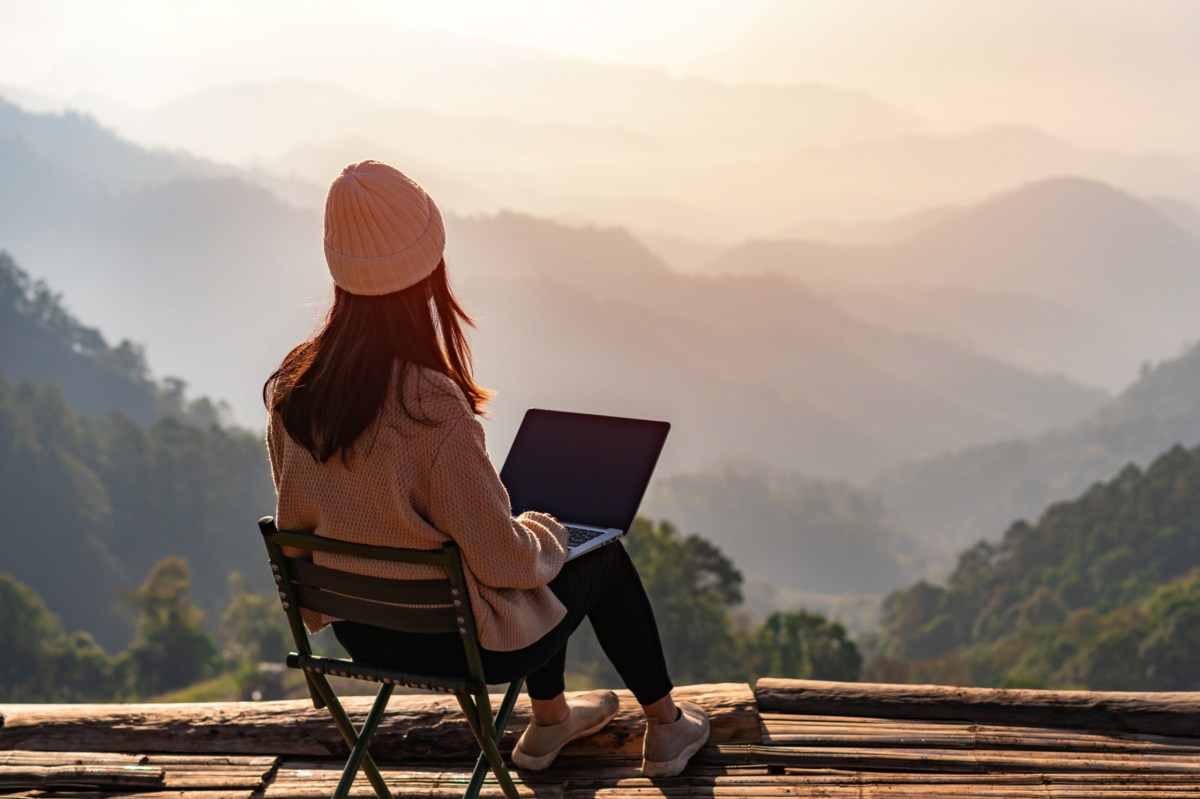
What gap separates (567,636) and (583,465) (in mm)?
339

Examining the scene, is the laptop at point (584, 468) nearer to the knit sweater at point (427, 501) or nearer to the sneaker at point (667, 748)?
the knit sweater at point (427, 501)

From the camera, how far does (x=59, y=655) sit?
40.5m

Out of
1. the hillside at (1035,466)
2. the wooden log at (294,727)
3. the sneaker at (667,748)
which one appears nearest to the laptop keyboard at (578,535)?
the sneaker at (667,748)

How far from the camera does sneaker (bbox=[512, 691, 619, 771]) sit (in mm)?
2551

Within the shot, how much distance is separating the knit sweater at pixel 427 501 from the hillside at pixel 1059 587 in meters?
41.1

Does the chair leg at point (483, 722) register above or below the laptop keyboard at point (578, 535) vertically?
below

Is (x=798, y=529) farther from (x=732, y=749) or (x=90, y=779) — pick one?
(x=90, y=779)

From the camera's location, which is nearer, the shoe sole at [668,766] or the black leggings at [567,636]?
the black leggings at [567,636]

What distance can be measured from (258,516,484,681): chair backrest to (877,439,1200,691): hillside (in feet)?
135

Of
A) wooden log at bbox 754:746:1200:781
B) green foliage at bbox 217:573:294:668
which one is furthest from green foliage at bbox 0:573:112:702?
wooden log at bbox 754:746:1200:781

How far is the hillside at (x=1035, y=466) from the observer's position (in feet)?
369

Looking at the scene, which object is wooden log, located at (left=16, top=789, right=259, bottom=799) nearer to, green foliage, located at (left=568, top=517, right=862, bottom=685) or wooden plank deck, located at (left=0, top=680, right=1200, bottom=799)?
wooden plank deck, located at (left=0, top=680, right=1200, bottom=799)

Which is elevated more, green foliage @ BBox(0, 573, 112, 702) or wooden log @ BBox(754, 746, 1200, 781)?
wooden log @ BBox(754, 746, 1200, 781)

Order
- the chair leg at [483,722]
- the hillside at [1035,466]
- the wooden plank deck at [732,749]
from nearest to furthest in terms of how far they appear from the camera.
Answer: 1. the chair leg at [483,722]
2. the wooden plank deck at [732,749]
3. the hillside at [1035,466]
